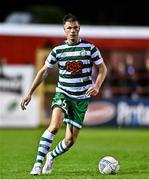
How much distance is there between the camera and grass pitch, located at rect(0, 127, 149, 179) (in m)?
14.1

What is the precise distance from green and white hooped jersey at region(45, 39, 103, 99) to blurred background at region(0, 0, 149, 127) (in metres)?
15.6

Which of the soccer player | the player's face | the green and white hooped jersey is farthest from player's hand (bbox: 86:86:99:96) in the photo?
the player's face

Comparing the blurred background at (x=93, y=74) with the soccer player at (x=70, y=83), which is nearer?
the soccer player at (x=70, y=83)

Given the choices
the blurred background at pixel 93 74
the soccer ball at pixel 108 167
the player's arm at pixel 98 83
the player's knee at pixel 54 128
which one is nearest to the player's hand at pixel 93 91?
the player's arm at pixel 98 83

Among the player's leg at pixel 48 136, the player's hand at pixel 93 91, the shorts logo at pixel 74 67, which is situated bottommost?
the player's leg at pixel 48 136

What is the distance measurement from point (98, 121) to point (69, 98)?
1610cm

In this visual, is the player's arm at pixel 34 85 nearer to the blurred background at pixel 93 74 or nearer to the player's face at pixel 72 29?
the player's face at pixel 72 29

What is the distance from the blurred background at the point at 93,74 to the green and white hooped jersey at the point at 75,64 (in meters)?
15.6

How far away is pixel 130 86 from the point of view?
3262 centimetres

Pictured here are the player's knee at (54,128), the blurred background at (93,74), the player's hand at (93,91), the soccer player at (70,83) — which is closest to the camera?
the player's hand at (93,91)

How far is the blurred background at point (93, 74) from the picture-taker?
3003 centimetres

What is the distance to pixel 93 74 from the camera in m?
31.2

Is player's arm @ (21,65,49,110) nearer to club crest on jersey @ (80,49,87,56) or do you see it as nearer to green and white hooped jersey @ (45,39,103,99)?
green and white hooped jersey @ (45,39,103,99)

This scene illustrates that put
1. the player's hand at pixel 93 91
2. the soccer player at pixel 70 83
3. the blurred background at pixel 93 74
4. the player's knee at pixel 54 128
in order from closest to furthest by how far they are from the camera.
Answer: the player's hand at pixel 93 91
the player's knee at pixel 54 128
the soccer player at pixel 70 83
the blurred background at pixel 93 74
